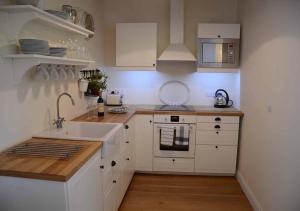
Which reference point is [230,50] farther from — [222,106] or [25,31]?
[25,31]

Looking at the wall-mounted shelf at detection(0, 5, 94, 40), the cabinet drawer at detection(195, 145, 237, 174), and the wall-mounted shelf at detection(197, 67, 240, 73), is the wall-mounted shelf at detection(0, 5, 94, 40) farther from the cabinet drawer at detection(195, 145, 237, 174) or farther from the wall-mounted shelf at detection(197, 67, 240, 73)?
the cabinet drawer at detection(195, 145, 237, 174)

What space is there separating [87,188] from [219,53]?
8.35ft

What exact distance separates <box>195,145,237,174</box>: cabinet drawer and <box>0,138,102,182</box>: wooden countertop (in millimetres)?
2007

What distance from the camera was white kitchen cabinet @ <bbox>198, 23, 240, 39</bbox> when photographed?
3.16 m

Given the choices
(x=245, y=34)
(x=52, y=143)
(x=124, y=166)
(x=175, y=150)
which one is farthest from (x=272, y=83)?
(x=52, y=143)

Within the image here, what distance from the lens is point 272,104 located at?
2.17 m

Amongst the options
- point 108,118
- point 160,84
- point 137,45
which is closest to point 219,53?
point 160,84

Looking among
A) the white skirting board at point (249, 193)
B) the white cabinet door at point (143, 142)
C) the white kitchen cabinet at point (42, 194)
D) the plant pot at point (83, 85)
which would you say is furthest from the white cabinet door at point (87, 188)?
the white skirting board at point (249, 193)

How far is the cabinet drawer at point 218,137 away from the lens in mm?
3154

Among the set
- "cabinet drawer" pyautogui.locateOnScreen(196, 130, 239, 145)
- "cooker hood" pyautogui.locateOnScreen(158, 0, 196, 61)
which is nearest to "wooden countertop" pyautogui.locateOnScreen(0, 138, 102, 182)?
"cabinet drawer" pyautogui.locateOnScreen(196, 130, 239, 145)

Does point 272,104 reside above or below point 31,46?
below

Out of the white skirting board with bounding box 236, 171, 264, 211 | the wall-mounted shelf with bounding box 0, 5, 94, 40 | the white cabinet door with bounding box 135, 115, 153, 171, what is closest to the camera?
the wall-mounted shelf with bounding box 0, 5, 94, 40

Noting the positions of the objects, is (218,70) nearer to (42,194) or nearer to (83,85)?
(83,85)

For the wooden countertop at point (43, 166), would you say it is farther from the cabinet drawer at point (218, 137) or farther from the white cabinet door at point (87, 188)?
the cabinet drawer at point (218, 137)
